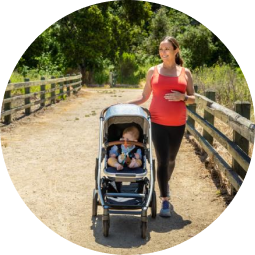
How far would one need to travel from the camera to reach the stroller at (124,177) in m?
4.66

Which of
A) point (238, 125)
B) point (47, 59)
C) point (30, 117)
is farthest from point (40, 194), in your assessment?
point (47, 59)

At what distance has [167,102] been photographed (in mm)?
5008

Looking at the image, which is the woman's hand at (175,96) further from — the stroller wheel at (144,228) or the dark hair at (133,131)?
the stroller wheel at (144,228)

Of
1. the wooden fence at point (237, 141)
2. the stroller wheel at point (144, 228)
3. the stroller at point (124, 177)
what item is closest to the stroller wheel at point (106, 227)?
the stroller at point (124, 177)

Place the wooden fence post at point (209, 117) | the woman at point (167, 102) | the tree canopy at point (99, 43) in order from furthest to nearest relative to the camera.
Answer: the tree canopy at point (99, 43), the wooden fence post at point (209, 117), the woman at point (167, 102)

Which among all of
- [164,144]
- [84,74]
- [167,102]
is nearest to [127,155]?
[164,144]

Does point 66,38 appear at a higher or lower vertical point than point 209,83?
higher

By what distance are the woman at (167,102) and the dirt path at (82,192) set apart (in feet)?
1.67

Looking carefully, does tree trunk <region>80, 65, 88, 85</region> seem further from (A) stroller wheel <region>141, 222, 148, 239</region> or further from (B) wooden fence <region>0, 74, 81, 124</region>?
(A) stroller wheel <region>141, 222, 148, 239</region>

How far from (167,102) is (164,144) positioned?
0.49 metres

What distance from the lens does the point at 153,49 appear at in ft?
127

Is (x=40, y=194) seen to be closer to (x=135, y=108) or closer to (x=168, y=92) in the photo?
(x=135, y=108)

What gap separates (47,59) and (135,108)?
80.6 ft

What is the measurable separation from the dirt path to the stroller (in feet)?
0.68
